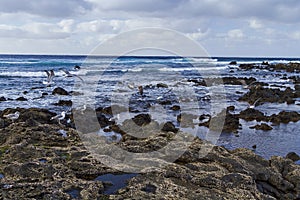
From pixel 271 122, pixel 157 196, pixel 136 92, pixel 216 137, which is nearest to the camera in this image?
pixel 157 196

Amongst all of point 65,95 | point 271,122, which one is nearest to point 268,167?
point 271,122

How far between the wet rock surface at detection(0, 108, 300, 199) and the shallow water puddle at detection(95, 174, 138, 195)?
13 cm

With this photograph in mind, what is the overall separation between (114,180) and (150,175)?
894 millimetres

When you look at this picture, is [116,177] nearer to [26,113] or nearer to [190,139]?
[190,139]

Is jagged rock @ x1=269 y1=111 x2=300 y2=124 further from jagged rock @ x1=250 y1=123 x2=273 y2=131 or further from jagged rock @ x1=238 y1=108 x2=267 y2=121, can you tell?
jagged rock @ x1=250 y1=123 x2=273 y2=131

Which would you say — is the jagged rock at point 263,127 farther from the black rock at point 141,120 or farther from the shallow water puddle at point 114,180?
the shallow water puddle at point 114,180

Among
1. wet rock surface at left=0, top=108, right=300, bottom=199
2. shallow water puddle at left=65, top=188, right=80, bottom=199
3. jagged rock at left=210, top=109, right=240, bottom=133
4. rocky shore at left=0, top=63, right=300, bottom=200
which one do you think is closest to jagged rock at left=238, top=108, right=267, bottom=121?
jagged rock at left=210, top=109, right=240, bottom=133

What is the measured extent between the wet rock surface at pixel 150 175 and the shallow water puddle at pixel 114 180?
5.3 inches

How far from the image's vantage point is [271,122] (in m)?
19.4

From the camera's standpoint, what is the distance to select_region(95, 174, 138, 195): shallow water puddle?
8.03 meters

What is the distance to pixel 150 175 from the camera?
27.9 ft

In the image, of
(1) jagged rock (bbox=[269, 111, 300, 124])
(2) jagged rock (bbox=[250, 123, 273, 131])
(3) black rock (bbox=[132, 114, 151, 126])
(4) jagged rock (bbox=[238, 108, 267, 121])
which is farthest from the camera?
(4) jagged rock (bbox=[238, 108, 267, 121])

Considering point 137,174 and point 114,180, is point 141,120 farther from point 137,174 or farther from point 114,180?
A: point 114,180

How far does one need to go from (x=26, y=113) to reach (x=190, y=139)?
875 centimetres
